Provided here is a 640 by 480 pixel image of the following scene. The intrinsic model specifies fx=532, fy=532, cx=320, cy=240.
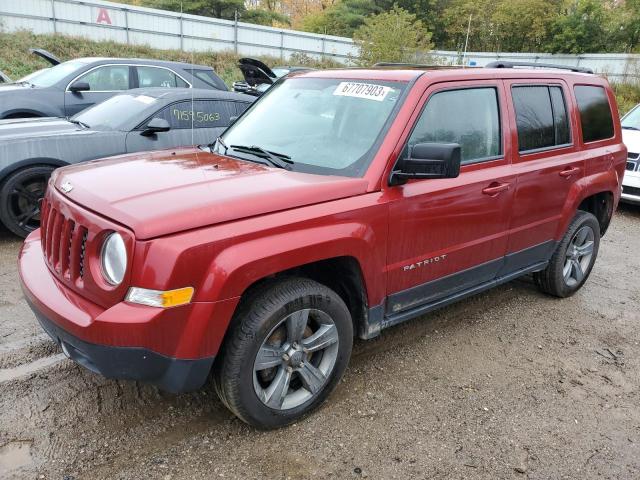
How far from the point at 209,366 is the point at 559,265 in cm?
330

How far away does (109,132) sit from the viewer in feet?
18.4

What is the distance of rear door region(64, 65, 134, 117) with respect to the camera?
836 cm

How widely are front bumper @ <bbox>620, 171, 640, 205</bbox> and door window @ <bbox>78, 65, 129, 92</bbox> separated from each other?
810cm

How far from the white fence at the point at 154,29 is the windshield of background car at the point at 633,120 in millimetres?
20367

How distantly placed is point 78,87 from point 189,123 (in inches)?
126

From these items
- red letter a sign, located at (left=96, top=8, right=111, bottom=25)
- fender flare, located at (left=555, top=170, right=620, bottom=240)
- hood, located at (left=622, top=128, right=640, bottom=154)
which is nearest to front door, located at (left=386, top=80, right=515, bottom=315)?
fender flare, located at (left=555, top=170, right=620, bottom=240)

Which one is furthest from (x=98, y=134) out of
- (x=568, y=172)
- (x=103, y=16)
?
(x=103, y=16)

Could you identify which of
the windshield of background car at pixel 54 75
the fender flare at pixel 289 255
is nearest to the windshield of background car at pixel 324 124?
the fender flare at pixel 289 255

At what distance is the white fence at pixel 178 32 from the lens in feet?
71.7

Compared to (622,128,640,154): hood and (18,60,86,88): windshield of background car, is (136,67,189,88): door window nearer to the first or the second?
Answer: (18,60,86,88): windshield of background car

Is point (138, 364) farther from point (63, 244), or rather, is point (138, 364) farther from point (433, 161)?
point (433, 161)

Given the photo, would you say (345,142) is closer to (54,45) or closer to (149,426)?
(149,426)

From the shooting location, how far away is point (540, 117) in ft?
12.9

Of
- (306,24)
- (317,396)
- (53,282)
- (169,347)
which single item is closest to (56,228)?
(53,282)
